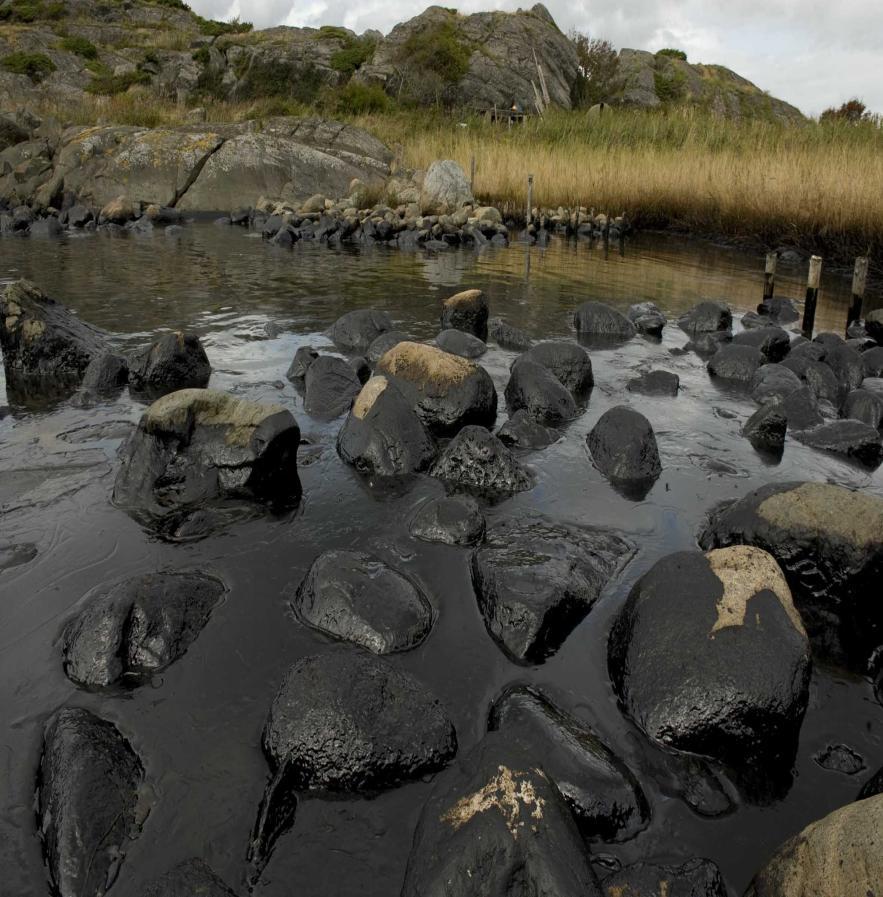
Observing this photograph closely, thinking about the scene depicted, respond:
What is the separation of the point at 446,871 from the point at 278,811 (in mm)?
799

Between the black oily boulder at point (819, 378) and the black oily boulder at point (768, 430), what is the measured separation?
126 cm

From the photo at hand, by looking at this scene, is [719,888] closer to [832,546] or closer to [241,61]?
[832,546]

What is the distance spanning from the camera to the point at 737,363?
309 inches

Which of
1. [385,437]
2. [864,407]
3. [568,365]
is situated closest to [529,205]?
[568,365]

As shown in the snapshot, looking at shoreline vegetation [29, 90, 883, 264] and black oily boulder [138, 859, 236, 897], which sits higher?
shoreline vegetation [29, 90, 883, 264]

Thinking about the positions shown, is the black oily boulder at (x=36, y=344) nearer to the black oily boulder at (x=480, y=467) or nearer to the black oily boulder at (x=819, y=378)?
the black oily boulder at (x=480, y=467)

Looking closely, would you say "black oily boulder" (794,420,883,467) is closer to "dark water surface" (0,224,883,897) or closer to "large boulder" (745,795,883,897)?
"dark water surface" (0,224,883,897)

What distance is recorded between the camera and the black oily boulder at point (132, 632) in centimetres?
317

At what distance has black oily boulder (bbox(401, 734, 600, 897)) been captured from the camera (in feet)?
6.54

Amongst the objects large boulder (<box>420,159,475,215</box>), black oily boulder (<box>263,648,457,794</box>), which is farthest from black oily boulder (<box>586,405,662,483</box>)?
large boulder (<box>420,159,475,215</box>)

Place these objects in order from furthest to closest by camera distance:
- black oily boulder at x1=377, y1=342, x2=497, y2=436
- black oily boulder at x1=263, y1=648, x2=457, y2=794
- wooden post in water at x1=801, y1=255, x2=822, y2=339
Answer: wooden post in water at x1=801, y1=255, x2=822, y2=339 → black oily boulder at x1=377, y1=342, x2=497, y2=436 → black oily boulder at x1=263, y1=648, x2=457, y2=794

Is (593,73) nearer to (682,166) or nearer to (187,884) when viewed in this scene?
(682,166)

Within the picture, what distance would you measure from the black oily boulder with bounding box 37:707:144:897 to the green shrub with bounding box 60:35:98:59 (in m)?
46.1

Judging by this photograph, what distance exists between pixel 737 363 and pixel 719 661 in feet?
18.7
